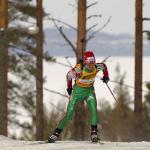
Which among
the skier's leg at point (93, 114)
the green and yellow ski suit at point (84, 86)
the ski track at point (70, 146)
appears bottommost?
the ski track at point (70, 146)

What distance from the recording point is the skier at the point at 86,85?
11.8 metres

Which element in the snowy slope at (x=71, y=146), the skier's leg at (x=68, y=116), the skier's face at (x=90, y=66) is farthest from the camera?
the skier's leg at (x=68, y=116)

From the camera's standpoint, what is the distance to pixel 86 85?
12023mm

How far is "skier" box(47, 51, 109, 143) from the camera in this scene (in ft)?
38.9

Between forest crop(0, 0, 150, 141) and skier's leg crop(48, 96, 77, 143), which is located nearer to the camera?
skier's leg crop(48, 96, 77, 143)

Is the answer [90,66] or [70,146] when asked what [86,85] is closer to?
[90,66]

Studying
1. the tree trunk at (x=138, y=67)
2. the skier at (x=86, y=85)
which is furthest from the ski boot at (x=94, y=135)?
the tree trunk at (x=138, y=67)

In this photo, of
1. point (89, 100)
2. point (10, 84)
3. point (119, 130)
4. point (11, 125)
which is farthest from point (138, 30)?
point (119, 130)

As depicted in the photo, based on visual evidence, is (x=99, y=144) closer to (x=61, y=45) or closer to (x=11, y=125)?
(x=61, y=45)

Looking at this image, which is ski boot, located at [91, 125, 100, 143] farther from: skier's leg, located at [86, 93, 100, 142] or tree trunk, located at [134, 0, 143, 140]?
tree trunk, located at [134, 0, 143, 140]

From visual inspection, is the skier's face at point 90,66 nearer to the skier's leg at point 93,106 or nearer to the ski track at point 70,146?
the skier's leg at point 93,106

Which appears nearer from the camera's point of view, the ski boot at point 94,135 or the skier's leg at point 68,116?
the ski boot at point 94,135

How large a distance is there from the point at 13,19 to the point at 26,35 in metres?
0.93

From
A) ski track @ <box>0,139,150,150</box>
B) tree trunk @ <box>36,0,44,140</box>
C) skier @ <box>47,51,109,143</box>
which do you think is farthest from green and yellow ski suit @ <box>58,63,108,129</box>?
tree trunk @ <box>36,0,44,140</box>
